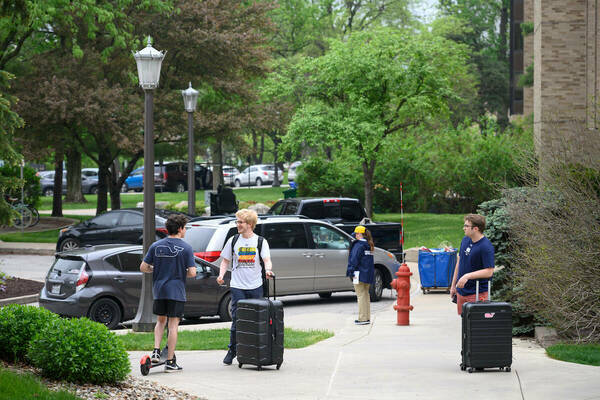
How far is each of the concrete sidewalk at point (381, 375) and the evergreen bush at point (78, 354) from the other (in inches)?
31.1

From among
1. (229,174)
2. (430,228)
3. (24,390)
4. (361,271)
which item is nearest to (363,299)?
(361,271)

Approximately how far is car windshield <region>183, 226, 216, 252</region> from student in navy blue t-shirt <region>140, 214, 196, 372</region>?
20.0ft

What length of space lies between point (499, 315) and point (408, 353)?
1.96 m

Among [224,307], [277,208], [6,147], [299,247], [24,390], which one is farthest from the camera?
[277,208]

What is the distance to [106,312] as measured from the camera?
45.4 feet

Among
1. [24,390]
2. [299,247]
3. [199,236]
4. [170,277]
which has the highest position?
[199,236]

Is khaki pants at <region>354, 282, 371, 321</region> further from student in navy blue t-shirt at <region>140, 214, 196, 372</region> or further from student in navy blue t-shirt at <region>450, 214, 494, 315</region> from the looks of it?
student in navy blue t-shirt at <region>140, 214, 196, 372</region>

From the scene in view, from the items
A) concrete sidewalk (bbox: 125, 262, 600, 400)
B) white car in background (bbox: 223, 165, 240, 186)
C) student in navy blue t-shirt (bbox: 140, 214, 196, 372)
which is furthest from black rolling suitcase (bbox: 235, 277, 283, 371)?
white car in background (bbox: 223, 165, 240, 186)

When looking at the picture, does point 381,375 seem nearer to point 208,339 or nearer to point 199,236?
point 208,339

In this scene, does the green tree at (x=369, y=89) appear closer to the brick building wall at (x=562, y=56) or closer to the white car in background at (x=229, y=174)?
the brick building wall at (x=562, y=56)

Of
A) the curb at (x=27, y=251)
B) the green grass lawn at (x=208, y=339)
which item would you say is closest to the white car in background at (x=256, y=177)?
the curb at (x=27, y=251)

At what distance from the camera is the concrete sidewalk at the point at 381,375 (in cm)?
818

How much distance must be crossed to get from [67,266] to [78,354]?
254 inches

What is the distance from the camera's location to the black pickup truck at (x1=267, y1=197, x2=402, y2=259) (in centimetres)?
2006
